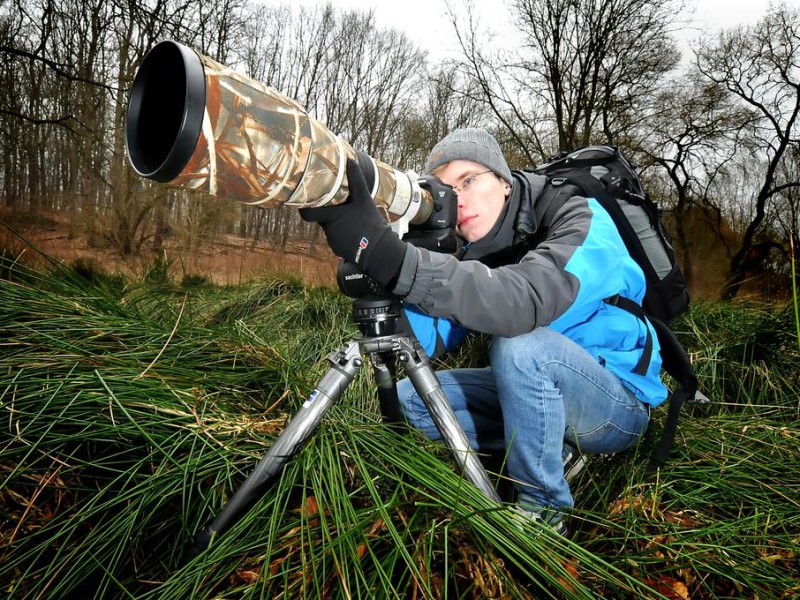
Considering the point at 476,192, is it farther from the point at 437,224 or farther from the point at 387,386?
the point at 387,386

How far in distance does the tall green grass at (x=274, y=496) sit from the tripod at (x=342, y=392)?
6 cm

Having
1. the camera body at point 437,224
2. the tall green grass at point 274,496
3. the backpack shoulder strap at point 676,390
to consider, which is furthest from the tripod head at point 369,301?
the backpack shoulder strap at point 676,390

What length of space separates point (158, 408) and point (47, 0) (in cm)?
698

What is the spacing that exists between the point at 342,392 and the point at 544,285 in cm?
63

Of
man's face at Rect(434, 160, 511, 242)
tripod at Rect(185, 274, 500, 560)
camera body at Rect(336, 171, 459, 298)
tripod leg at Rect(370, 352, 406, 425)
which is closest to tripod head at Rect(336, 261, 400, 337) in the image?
tripod at Rect(185, 274, 500, 560)

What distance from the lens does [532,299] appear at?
122cm

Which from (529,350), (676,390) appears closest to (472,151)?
(529,350)

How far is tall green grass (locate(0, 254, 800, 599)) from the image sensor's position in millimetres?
1017

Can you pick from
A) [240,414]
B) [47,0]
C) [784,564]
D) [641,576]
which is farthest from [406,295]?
[47,0]

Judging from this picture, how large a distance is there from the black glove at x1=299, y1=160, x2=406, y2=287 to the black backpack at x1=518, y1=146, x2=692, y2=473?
73cm

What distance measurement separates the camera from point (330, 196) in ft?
3.19

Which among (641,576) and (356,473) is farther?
(356,473)

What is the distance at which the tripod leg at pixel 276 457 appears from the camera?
1.09m

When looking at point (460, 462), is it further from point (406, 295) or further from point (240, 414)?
point (240, 414)
